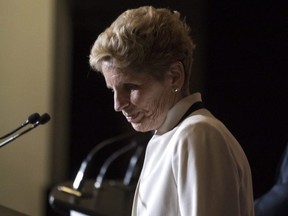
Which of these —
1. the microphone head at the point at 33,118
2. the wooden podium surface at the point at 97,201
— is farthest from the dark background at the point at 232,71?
the microphone head at the point at 33,118

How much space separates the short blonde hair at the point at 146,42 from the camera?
42.1 inches

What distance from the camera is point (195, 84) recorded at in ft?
11.1

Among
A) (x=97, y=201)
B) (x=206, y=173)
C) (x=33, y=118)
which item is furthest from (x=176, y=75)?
(x=97, y=201)

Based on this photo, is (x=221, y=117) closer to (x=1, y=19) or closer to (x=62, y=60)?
(x=62, y=60)

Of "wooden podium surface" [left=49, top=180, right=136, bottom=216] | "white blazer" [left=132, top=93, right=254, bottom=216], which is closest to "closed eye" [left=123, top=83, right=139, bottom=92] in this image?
"white blazer" [left=132, top=93, right=254, bottom=216]

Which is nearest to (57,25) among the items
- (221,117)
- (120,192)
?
(221,117)

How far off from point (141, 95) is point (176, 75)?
74 millimetres

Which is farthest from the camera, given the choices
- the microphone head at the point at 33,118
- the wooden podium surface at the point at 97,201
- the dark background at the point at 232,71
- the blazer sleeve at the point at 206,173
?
the dark background at the point at 232,71

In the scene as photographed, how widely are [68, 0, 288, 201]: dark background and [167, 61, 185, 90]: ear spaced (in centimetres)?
191

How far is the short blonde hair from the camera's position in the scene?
42.1 inches

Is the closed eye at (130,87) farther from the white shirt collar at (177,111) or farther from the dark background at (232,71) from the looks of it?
the dark background at (232,71)

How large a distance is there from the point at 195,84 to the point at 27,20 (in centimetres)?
95

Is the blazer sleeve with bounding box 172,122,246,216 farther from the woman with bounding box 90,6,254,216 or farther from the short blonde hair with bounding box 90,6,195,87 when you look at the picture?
the short blonde hair with bounding box 90,6,195,87

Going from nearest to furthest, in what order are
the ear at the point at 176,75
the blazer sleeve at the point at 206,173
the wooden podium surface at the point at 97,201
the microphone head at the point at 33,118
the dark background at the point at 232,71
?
the blazer sleeve at the point at 206,173 < the ear at the point at 176,75 < the microphone head at the point at 33,118 < the wooden podium surface at the point at 97,201 < the dark background at the point at 232,71
